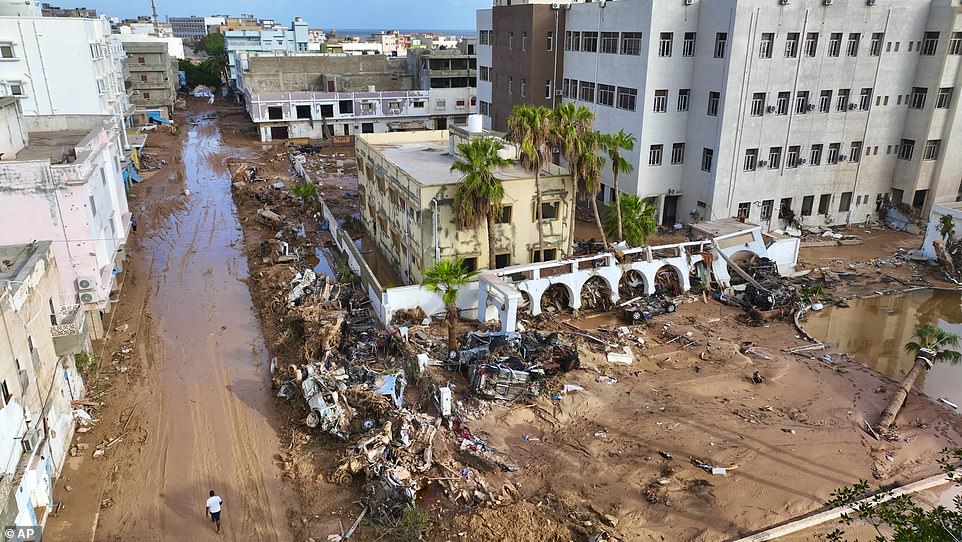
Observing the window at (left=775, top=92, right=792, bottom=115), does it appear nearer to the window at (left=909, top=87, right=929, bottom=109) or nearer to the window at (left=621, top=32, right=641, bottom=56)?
the window at (left=621, top=32, right=641, bottom=56)

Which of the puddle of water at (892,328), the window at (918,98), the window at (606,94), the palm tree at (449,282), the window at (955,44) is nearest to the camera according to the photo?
the palm tree at (449,282)

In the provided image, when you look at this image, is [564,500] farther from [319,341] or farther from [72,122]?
[72,122]

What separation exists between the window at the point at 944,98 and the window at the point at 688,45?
15.8 metres

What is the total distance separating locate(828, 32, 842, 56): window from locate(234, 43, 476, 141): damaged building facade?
44235 millimetres

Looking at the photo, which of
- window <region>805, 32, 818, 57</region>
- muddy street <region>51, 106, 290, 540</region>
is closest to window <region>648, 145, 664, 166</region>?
window <region>805, 32, 818, 57</region>

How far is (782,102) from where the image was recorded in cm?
3659

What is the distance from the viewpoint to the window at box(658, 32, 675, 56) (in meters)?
36.1

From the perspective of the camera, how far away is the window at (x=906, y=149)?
132ft

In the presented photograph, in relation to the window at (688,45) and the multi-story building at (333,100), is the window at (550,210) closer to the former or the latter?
the window at (688,45)

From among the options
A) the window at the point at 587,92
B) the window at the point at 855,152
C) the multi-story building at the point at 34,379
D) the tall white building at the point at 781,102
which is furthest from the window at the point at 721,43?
the multi-story building at the point at 34,379

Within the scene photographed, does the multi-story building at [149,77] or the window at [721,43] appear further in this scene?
the multi-story building at [149,77]

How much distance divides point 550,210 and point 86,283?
64.8 ft

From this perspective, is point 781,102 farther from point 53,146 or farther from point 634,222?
point 53,146

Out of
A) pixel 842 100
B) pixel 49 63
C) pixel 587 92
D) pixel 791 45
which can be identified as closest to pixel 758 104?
pixel 791 45
